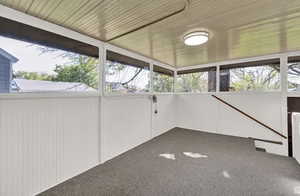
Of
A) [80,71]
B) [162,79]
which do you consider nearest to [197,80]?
[162,79]

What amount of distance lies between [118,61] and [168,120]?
2.83 meters

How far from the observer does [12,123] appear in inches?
62.5

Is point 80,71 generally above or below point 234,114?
above

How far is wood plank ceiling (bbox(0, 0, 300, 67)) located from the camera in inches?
61.8

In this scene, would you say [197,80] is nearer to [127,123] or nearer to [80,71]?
[127,123]

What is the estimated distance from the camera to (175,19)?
1.92 metres

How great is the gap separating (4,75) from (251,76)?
5.22 m

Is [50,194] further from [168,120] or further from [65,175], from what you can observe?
[168,120]

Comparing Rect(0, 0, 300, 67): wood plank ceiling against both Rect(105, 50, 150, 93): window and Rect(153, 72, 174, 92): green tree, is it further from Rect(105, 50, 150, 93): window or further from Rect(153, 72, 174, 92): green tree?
Rect(153, 72, 174, 92): green tree

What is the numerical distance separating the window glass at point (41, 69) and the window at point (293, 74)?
181 inches

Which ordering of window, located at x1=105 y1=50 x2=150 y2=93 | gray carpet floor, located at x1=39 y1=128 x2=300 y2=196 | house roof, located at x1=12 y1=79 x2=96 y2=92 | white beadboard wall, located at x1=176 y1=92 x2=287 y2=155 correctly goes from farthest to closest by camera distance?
1. white beadboard wall, located at x1=176 y1=92 x2=287 y2=155
2. window, located at x1=105 y1=50 x2=150 y2=93
3. gray carpet floor, located at x1=39 y1=128 x2=300 y2=196
4. house roof, located at x1=12 y1=79 x2=96 y2=92

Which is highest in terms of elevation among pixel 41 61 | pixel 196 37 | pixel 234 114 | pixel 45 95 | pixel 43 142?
pixel 196 37

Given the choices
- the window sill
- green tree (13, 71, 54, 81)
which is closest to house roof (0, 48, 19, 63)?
green tree (13, 71, 54, 81)

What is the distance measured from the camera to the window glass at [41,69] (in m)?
1.64
